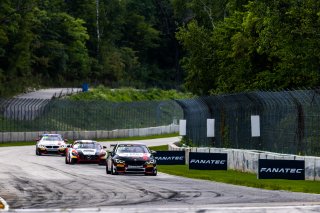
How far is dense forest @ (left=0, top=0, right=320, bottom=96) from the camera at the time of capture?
148 ft

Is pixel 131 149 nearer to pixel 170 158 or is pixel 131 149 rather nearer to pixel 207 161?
pixel 207 161

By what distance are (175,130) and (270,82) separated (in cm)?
3756

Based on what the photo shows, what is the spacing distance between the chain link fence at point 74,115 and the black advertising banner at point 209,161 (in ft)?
91.7

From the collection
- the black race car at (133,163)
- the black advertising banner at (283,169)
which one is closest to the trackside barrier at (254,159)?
the black advertising banner at (283,169)

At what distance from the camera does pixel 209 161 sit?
38.5 meters

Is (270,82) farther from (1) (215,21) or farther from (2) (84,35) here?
(2) (84,35)

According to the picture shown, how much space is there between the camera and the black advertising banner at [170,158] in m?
43.1

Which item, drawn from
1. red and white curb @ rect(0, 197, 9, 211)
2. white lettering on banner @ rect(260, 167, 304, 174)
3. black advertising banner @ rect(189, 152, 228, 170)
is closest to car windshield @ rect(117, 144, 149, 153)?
black advertising banner @ rect(189, 152, 228, 170)

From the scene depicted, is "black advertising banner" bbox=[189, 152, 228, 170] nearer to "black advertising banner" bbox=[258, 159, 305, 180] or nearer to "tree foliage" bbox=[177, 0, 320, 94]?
"black advertising banner" bbox=[258, 159, 305, 180]

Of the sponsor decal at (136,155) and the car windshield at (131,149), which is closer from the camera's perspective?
the sponsor decal at (136,155)

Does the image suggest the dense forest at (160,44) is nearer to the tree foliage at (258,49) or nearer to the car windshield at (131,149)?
the tree foliage at (258,49)

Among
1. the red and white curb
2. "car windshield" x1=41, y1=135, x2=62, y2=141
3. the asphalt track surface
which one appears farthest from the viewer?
"car windshield" x1=41, y1=135, x2=62, y2=141

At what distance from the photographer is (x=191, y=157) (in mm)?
38594

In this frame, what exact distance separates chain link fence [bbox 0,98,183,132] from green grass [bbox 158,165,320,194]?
25.9 meters
